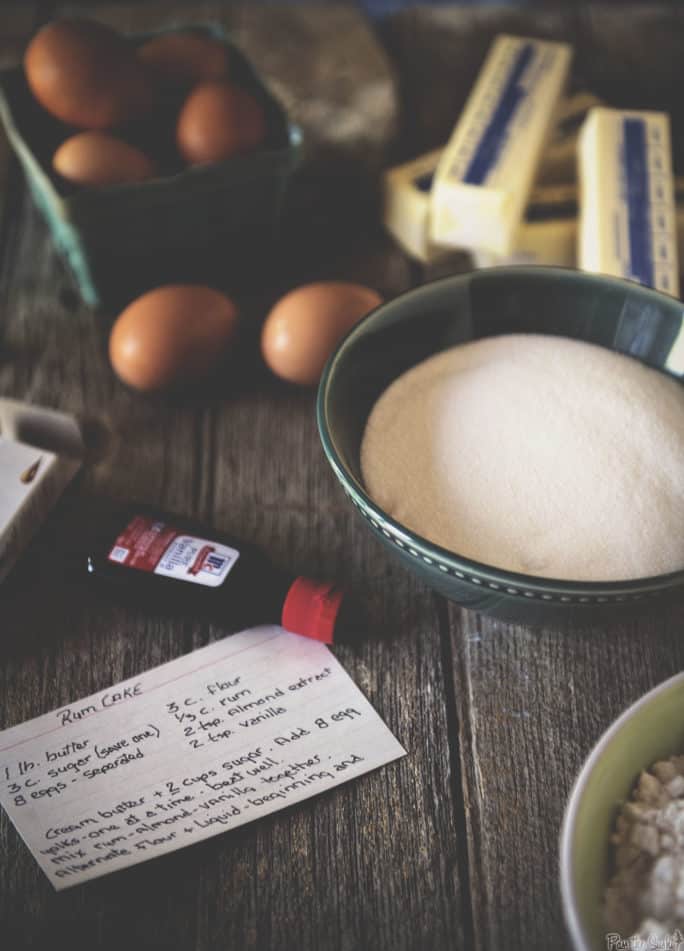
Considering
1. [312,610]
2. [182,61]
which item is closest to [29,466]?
[312,610]

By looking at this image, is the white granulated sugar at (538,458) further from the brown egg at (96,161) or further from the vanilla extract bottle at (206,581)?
the brown egg at (96,161)

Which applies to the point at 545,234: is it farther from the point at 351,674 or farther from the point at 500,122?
the point at 351,674

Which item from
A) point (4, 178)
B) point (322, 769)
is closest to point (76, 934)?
point (322, 769)

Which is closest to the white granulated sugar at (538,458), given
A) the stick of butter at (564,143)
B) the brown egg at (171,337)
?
the brown egg at (171,337)

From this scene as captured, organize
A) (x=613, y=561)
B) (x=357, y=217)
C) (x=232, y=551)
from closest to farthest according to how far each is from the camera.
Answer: (x=613, y=561) → (x=232, y=551) → (x=357, y=217)

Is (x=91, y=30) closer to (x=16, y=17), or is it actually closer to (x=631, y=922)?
(x=16, y=17)
